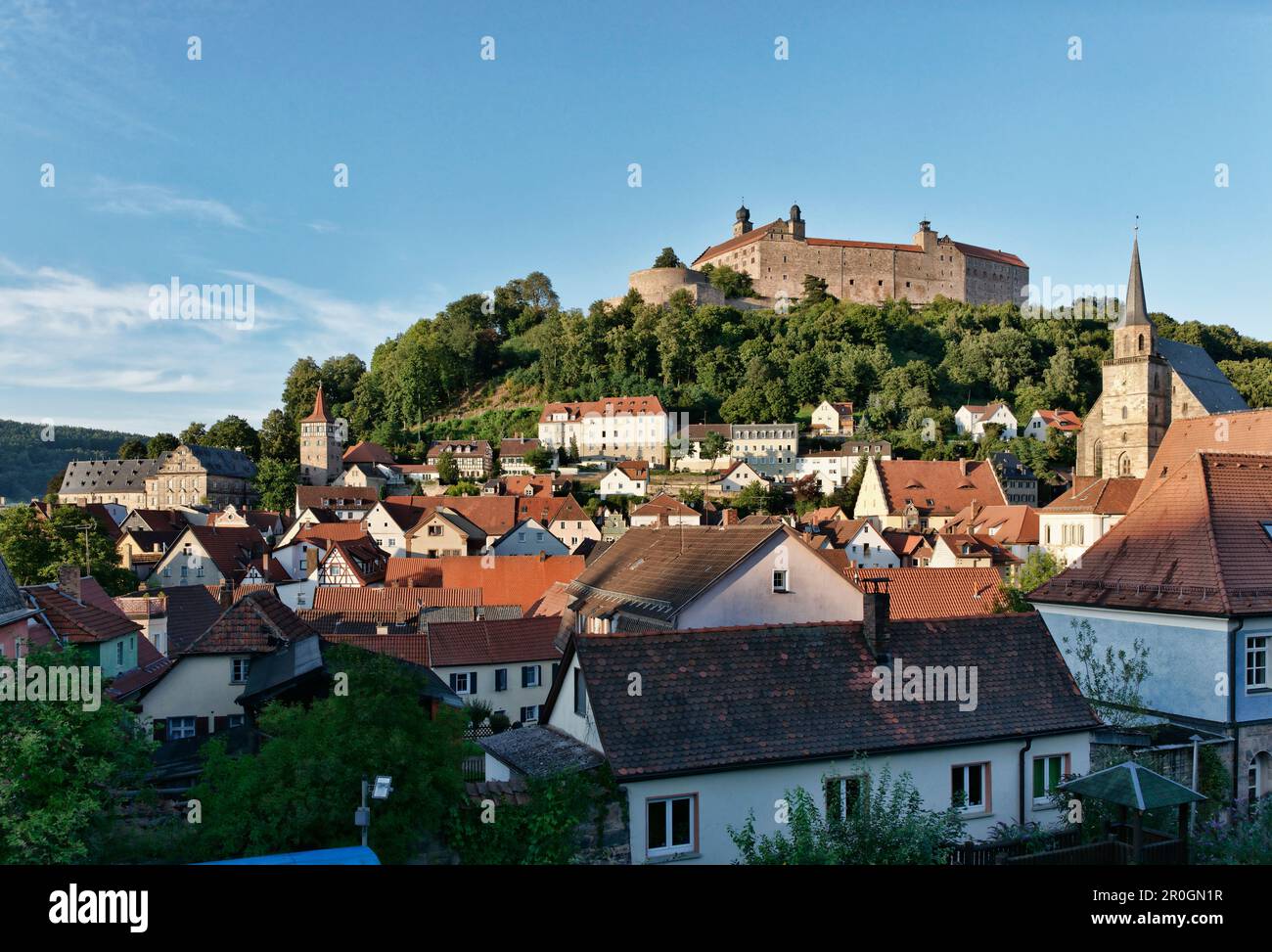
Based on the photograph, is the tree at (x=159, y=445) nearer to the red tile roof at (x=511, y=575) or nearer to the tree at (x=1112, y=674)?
the red tile roof at (x=511, y=575)

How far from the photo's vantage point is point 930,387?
11744 centimetres

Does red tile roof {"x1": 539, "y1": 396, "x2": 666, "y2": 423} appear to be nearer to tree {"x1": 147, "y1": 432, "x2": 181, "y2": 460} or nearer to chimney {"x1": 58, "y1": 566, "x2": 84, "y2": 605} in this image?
tree {"x1": 147, "y1": 432, "x2": 181, "y2": 460}

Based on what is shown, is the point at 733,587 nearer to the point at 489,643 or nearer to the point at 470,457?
the point at 489,643

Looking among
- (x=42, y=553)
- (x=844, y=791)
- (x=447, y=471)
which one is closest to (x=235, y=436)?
(x=447, y=471)

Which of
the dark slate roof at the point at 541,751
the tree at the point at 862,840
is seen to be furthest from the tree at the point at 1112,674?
the dark slate roof at the point at 541,751

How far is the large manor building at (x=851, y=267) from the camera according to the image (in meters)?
143

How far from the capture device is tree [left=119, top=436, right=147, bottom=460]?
371 ft

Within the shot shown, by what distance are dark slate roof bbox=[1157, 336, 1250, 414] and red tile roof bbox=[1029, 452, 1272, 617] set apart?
4905 centimetres

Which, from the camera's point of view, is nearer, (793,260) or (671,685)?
(671,685)

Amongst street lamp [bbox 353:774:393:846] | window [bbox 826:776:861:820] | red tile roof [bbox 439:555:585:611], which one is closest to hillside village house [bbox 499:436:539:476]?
Result: red tile roof [bbox 439:555:585:611]

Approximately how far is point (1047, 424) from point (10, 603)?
106 meters
